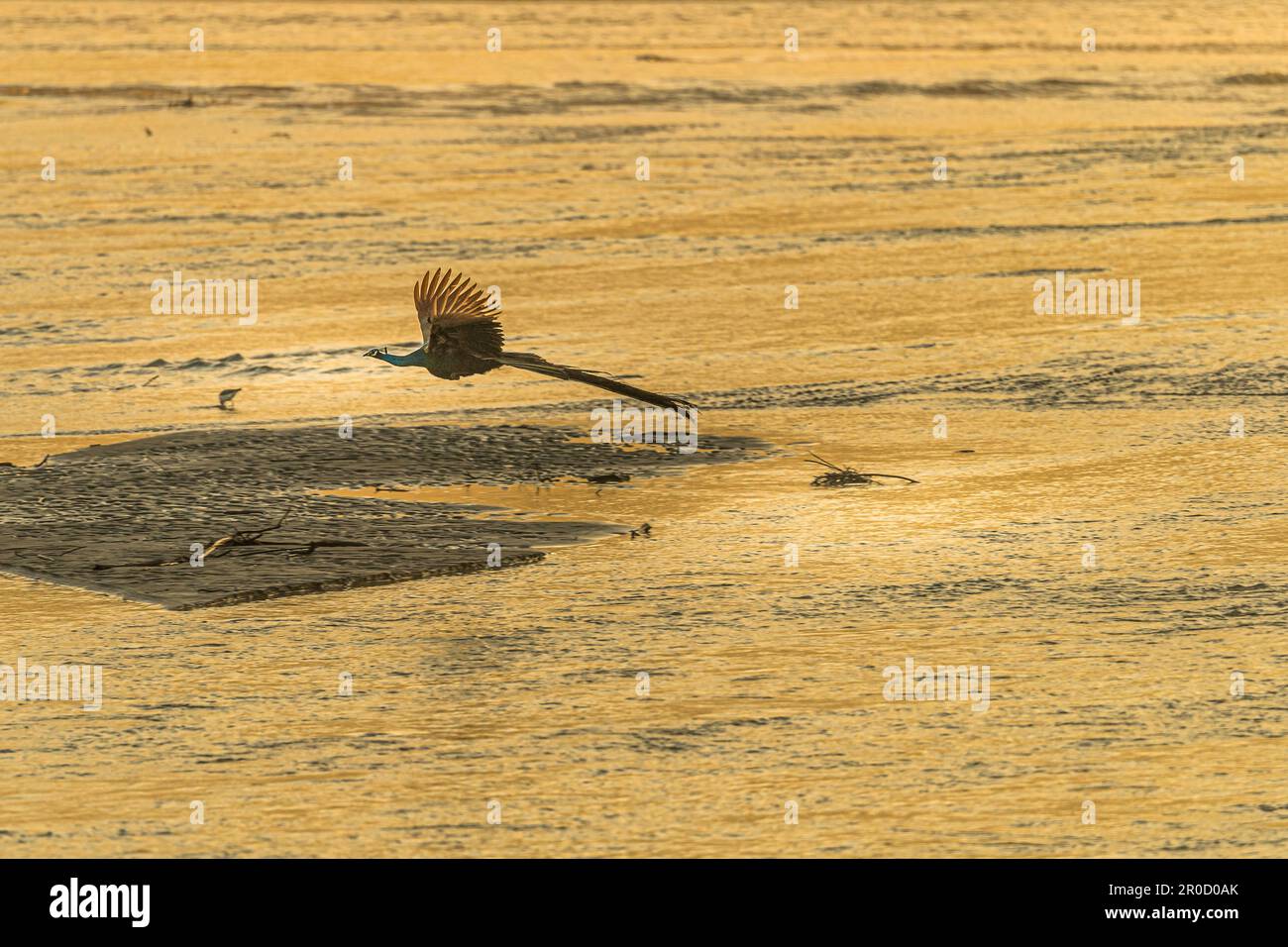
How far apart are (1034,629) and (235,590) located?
2.58 m

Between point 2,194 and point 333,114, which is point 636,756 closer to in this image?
point 2,194

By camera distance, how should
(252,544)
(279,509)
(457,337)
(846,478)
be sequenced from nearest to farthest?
1. (252,544)
2. (457,337)
3. (279,509)
4. (846,478)

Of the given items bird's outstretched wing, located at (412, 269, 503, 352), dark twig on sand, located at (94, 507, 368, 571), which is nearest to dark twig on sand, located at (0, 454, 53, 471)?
dark twig on sand, located at (94, 507, 368, 571)

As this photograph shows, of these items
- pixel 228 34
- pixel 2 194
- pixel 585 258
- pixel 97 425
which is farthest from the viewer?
pixel 228 34

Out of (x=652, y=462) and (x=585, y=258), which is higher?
(x=585, y=258)

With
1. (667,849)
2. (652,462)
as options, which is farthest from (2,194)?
(667,849)

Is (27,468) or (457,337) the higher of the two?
(457,337)

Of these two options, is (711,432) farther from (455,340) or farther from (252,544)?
(252,544)

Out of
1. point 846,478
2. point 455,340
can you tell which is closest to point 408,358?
point 455,340

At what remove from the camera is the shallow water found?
5.58m

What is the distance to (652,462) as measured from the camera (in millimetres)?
9250

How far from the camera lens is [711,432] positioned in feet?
32.1

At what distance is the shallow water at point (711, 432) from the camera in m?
5.58

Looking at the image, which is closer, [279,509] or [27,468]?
[279,509]
